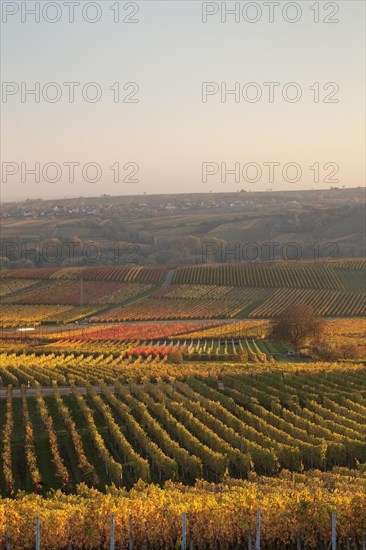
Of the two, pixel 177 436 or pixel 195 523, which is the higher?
pixel 195 523

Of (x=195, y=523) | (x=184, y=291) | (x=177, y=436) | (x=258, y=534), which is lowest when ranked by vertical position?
(x=177, y=436)

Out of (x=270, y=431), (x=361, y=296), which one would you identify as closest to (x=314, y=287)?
(x=361, y=296)

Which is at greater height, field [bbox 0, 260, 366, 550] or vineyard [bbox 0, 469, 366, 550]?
vineyard [bbox 0, 469, 366, 550]

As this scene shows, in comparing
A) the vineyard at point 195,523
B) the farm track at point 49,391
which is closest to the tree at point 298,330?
the farm track at point 49,391

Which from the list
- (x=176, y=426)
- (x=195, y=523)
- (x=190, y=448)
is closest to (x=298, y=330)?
(x=176, y=426)

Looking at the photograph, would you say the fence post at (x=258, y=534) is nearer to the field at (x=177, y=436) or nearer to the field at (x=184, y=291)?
the field at (x=177, y=436)

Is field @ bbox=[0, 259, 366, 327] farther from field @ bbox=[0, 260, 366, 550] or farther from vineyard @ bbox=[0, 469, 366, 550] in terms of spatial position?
vineyard @ bbox=[0, 469, 366, 550]

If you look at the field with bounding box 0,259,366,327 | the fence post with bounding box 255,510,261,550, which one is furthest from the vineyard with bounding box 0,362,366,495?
the field with bounding box 0,259,366,327

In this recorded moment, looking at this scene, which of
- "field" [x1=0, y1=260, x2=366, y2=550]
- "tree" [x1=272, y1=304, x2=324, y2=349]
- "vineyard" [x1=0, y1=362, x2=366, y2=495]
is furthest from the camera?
"tree" [x1=272, y1=304, x2=324, y2=349]

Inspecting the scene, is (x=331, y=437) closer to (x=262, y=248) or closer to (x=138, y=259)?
(x=138, y=259)

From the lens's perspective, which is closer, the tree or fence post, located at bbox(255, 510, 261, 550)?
fence post, located at bbox(255, 510, 261, 550)

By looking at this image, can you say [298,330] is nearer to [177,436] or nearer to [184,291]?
[177,436]
